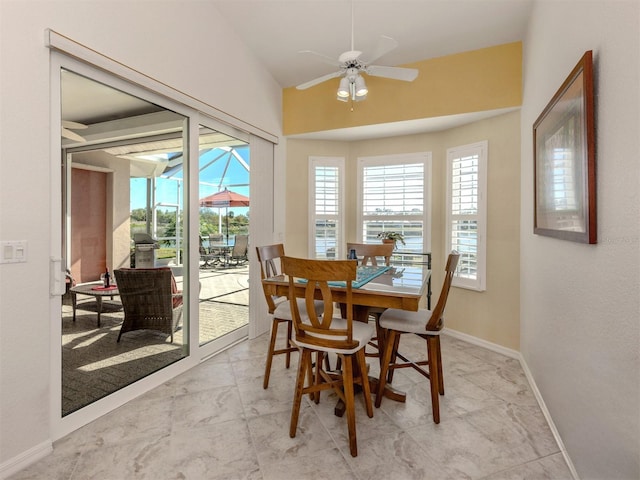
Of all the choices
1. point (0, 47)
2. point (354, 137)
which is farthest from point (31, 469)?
point (354, 137)

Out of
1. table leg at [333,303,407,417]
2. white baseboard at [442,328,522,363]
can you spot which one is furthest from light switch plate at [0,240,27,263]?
white baseboard at [442,328,522,363]

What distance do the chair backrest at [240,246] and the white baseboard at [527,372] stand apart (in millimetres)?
2498

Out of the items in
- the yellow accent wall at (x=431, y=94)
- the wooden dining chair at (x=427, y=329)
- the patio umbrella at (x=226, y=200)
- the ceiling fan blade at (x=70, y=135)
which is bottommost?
the wooden dining chair at (x=427, y=329)

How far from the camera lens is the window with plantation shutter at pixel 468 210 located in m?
3.54

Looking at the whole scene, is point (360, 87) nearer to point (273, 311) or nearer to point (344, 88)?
point (344, 88)

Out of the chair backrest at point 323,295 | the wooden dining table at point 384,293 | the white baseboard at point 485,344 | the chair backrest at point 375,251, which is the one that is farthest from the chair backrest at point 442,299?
the white baseboard at point 485,344

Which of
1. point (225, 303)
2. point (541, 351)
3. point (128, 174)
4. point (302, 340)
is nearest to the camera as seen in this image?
point (302, 340)

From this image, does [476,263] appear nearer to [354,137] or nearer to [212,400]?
[354,137]

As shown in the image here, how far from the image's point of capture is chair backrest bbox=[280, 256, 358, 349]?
1768 mm

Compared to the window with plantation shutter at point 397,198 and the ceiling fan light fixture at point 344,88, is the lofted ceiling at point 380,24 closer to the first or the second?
the ceiling fan light fixture at point 344,88

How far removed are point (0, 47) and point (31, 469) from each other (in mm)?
2122

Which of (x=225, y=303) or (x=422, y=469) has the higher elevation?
(x=225, y=303)

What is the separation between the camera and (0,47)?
5.39 feet

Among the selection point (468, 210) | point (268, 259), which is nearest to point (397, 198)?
point (468, 210)
